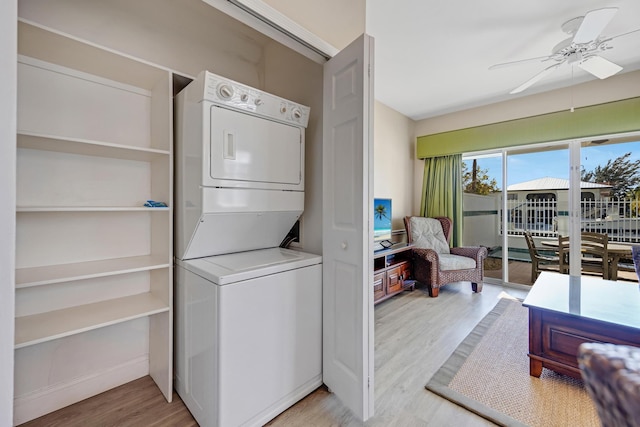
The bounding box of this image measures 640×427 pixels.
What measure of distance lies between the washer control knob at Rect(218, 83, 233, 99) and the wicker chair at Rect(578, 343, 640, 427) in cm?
156

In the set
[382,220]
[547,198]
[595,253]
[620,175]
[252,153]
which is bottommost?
[595,253]

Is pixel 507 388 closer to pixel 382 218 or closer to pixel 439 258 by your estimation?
pixel 439 258

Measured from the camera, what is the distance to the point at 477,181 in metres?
4.28

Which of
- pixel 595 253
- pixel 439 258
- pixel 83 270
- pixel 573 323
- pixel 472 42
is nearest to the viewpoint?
pixel 83 270

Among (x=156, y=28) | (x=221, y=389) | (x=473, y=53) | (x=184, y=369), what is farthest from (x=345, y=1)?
(x=184, y=369)

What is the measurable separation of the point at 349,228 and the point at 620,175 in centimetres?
378

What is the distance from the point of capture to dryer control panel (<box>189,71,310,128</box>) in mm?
1375

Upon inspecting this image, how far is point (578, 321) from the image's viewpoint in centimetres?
168

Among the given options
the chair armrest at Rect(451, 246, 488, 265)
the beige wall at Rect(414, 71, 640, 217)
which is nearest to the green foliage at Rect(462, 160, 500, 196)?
the beige wall at Rect(414, 71, 640, 217)

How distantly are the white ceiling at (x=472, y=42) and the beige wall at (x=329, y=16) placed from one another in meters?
0.44

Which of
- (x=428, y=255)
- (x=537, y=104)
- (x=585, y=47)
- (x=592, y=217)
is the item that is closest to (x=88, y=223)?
(x=428, y=255)

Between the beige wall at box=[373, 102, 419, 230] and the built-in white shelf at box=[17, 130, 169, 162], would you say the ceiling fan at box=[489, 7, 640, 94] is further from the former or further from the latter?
the built-in white shelf at box=[17, 130, 169, 162]

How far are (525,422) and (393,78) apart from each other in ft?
10.6

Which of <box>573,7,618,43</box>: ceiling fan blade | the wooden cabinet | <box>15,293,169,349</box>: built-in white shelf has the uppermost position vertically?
<box>573,7,618,43</box>: ceiling fan blade
